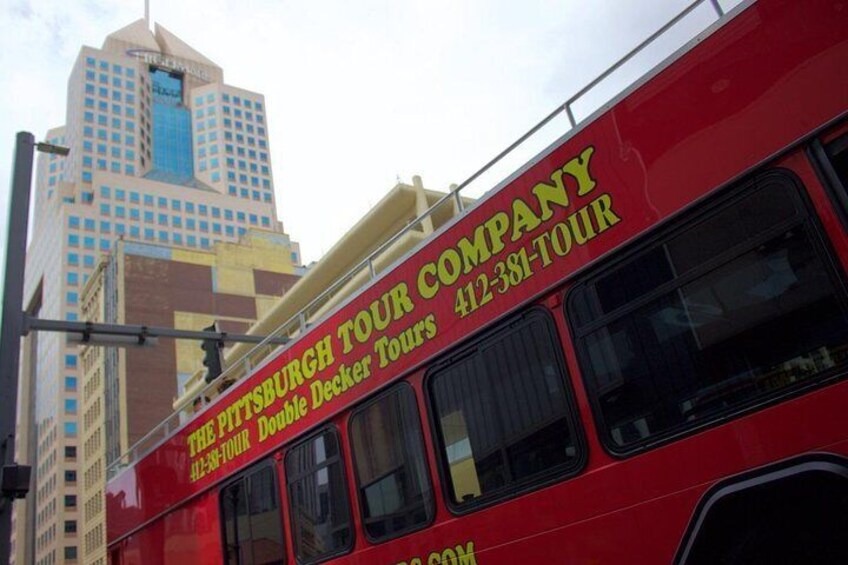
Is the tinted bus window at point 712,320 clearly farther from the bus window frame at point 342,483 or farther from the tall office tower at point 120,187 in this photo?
the tall office tower at point 120,187

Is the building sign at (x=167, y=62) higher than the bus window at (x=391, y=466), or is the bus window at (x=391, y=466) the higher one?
the building sign at (x=167, y=62)

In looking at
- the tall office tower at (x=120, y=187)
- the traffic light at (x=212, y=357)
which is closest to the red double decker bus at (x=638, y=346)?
the traffic light at (x=212, y=357)

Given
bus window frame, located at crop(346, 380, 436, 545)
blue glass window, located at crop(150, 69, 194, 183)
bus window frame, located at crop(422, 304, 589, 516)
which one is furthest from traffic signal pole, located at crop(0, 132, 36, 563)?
blue glass window, located at crop(150, 69, 194, 183)

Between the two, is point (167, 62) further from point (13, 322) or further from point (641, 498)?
point (641, 498)

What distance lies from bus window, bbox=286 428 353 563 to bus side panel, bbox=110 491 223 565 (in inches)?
60.9

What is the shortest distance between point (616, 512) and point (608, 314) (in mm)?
1094

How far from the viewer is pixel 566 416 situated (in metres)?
4.23

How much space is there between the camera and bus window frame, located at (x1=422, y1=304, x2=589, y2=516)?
4.13 meters

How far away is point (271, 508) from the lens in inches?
266

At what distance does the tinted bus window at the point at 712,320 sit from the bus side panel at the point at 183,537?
5.17 meters

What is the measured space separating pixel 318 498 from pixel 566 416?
9.38 feet

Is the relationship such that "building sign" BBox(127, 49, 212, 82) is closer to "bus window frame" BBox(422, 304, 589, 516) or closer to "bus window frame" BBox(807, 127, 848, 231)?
"bus window frame" BBox(422, 304, 589, 516)

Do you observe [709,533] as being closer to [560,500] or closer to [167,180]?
[560,500]

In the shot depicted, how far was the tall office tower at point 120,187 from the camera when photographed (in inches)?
3339
